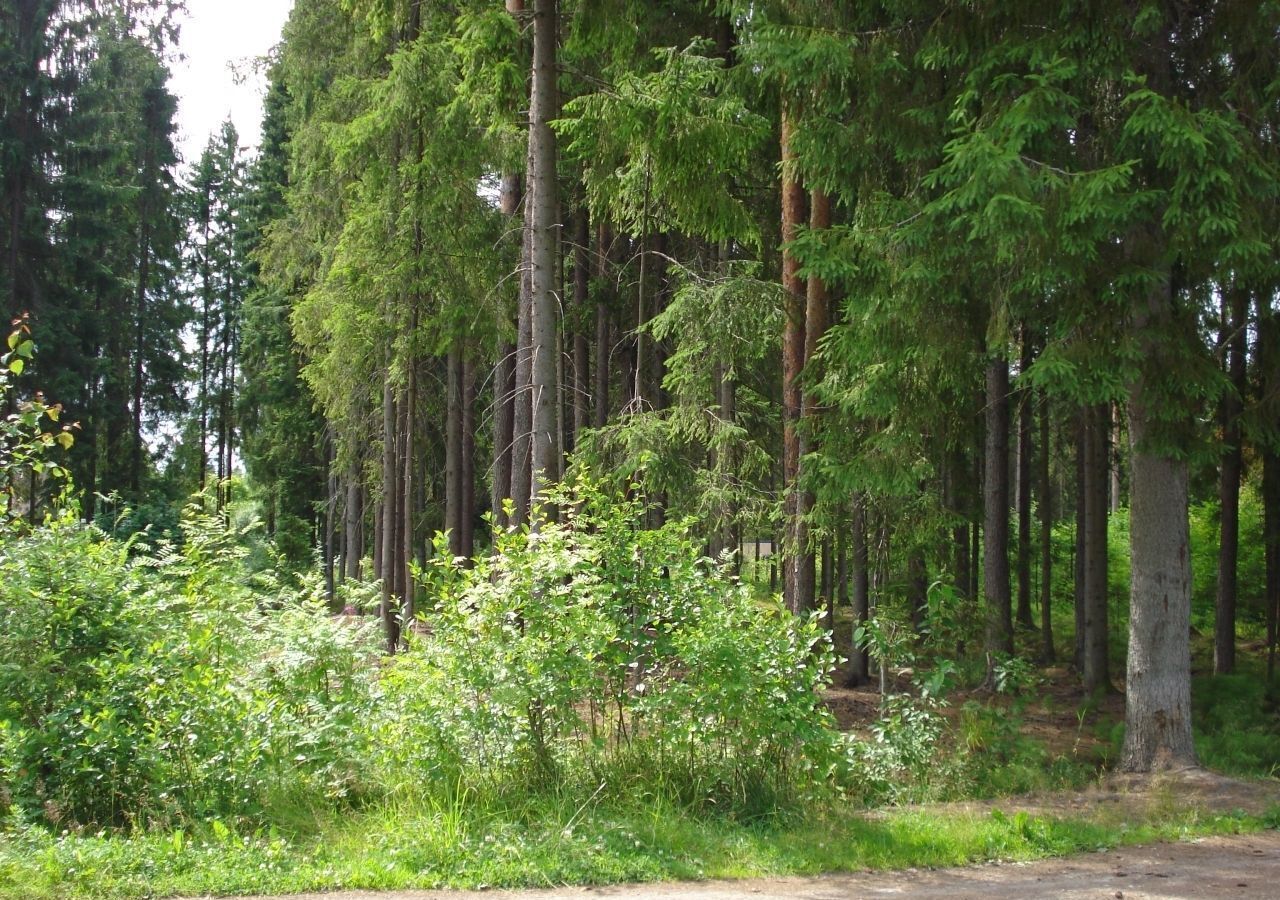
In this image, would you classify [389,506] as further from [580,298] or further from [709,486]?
[709,486]

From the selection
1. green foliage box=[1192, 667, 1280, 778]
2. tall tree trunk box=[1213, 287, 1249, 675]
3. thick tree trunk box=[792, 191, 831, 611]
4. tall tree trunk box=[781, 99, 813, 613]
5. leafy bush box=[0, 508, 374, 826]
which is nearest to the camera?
leafy bush box=[0, 508, 374, 826]

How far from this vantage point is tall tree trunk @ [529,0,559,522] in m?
9.75

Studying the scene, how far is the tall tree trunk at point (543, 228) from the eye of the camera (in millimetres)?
9750

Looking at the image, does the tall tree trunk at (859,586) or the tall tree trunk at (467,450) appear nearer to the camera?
the tall tree trunk at (859,586)

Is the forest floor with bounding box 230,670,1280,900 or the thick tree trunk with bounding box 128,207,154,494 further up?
the thick tree trunk with bounding box 128,207,154,494

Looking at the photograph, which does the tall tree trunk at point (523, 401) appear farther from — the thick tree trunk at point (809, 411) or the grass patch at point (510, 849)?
the grass patch at point (510, 849)

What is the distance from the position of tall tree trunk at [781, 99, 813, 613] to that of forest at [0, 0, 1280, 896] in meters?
0.09

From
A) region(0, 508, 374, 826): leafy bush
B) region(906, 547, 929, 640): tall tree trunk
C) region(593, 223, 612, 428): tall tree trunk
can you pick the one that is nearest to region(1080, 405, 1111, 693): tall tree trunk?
region(906, 547, 929, 640): tall tree trunk

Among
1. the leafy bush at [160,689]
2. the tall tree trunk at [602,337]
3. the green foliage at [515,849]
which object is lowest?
the green foliage at [515,849]

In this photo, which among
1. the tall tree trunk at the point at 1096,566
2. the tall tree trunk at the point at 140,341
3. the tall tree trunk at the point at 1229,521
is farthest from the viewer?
the tall tree trunk at the point at 140,341

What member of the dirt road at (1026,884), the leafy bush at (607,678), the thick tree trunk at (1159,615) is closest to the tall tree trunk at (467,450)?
the leafy bush at (607,678)

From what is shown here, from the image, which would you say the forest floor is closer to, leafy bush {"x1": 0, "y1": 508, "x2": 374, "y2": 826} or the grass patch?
the grass patch

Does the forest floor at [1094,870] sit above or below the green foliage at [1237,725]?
above

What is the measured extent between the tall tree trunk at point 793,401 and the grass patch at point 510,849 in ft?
18.2
